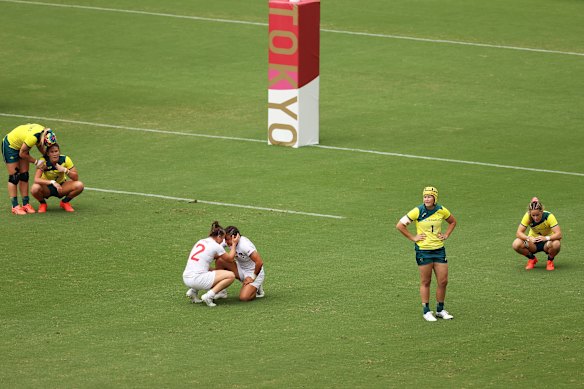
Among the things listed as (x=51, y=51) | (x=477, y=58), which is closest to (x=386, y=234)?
(x=477, y=58)

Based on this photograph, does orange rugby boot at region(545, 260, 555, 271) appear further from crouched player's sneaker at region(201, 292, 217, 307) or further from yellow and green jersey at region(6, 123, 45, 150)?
yellow and green jersey at region(6, 123, 45, 150)

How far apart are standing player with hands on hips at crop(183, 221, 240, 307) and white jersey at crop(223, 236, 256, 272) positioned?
0.12 meters

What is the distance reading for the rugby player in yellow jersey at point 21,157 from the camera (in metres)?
23.0

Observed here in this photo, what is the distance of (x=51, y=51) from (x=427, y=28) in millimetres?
11909

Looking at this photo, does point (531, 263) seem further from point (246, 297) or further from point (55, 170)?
point (55, 170)

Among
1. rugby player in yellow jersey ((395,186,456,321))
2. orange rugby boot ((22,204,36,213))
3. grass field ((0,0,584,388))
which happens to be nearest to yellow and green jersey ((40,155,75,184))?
orange rugby boot ((22,204,36,213))

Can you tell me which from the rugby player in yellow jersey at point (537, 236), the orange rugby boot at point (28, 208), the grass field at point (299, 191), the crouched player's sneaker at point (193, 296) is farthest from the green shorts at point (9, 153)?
the rugby player in yellow jersey at point (537, 236)

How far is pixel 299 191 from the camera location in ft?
82.3

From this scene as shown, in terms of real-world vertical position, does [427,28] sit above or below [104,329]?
above

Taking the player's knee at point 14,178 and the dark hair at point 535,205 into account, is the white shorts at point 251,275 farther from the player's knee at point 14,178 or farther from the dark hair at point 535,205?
the player's knee at point 14,178

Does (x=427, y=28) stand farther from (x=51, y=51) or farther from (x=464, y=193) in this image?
(x=464, y=193)

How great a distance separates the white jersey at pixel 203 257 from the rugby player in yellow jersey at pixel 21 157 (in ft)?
20.5

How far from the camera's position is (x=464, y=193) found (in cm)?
2475

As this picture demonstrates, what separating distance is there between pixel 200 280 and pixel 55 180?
671 cm
